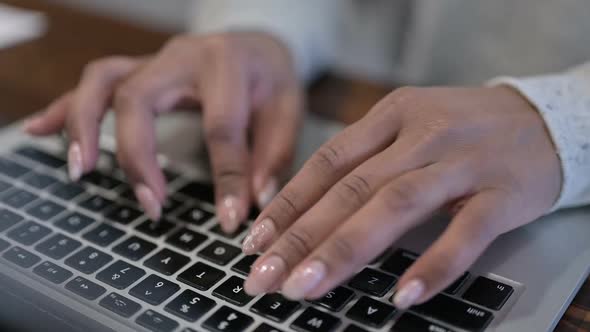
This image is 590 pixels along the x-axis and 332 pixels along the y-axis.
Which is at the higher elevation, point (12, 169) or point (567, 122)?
point (567, 122)

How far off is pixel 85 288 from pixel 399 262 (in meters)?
0.18

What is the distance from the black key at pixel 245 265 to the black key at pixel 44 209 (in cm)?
14

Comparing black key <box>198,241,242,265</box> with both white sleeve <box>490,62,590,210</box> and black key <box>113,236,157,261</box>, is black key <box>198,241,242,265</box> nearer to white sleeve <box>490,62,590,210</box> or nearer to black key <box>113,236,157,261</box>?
black key <box>113,236,157,261</box>

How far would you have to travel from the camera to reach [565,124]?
1.27ft

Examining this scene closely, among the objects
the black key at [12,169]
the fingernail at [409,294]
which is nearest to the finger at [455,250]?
the fingernail at [409,294]

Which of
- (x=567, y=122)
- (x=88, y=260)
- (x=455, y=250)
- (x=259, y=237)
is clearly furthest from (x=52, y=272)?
(x=567, y=122)

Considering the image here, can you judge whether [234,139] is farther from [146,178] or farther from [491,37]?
[491,37]

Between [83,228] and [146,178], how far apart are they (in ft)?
0.18

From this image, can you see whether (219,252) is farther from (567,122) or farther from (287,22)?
(287,22)

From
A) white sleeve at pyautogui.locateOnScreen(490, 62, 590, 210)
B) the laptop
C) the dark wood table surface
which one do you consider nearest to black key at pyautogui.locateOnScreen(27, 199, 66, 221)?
the laptop

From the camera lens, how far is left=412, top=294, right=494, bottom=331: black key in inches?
11.8

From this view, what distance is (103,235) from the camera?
384 millimetres

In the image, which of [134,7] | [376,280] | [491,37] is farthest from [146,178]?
[134,7]

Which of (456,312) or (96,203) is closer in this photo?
(456,312)
